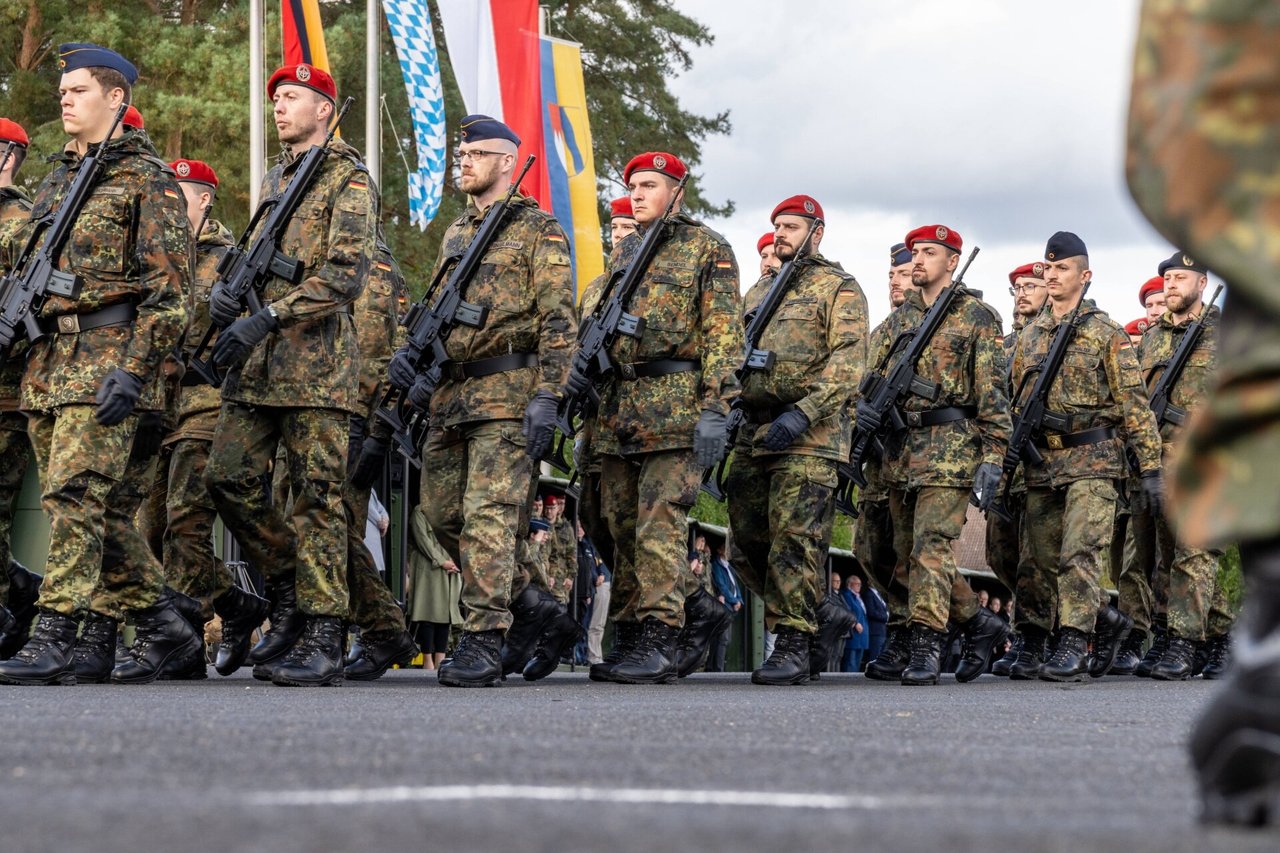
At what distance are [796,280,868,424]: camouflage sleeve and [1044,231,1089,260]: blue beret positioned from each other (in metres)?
2.24

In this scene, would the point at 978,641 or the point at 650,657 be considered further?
the point at 978,641

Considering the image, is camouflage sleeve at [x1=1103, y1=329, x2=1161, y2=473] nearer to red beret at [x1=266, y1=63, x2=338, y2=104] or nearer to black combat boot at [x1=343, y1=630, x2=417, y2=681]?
black combat boot at [x1=343, y1=630, x2=417, y2=681]

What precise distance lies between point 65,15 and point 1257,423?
86.6 ft

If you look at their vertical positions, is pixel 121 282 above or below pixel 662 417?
above

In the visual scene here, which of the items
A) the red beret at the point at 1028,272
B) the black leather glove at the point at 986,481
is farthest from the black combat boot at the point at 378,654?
the red beret at the point at 1028,272

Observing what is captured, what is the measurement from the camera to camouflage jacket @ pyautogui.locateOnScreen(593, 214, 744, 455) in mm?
9062

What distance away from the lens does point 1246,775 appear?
253cm

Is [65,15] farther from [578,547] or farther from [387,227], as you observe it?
[578,547]

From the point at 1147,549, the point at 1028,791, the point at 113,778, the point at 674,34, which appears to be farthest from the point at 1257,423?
the point at 674,34

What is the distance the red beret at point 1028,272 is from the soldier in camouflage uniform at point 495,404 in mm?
6514

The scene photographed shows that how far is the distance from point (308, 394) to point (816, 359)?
2.95 meters

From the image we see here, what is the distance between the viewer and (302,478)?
8.13 metres

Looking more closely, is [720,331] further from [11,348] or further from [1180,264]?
[1180,264]

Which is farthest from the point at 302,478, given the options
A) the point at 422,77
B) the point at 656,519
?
the point at 422,77
